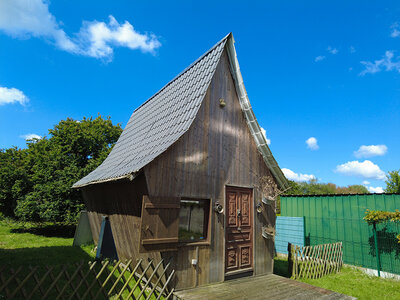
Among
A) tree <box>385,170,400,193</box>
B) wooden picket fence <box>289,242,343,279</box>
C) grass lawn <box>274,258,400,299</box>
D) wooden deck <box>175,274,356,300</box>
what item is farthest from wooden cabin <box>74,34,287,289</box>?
tree <box>385,170,400,193</box>

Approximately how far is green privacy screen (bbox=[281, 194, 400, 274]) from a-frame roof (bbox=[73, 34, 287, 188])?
14.3 feet

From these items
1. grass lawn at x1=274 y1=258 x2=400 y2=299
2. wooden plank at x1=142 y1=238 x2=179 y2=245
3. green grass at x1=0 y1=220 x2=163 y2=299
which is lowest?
grass lawn at x1=274 y1=258 x2=400 y2=299

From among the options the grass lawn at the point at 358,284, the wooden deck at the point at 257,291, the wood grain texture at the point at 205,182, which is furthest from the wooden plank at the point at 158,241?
the grass lawn at the point at 358,284

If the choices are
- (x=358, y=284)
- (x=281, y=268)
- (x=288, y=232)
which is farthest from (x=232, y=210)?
(x=288, y=232)

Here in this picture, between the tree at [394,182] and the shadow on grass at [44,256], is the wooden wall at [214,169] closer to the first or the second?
the shadow on grass at [44,256]

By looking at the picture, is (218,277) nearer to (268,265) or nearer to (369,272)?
(268,265)

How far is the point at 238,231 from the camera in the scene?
25.1 feet

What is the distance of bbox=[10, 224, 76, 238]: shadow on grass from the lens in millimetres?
16481

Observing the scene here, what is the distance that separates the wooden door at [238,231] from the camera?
7324mm

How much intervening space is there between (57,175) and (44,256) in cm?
690

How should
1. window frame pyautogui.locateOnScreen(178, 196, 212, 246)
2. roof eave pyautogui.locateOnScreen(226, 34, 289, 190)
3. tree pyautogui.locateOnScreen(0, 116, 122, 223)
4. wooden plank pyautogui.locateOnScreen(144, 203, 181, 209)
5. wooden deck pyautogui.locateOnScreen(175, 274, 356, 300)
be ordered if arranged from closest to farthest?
wooden plank pyautogui.locateOnScreen(144, 203, 181, 209)
wooden deck pyautogui.locateOnScreen(175, 274, 356, 300)
window frame pyautogui.locateOnScreen(178, 196, 212, 246)
roof eave pyautogui.locateOnScreen(226, 34, 289, 190)
tree pyautogui.locateOnScreen(0, 116, 122, 223)

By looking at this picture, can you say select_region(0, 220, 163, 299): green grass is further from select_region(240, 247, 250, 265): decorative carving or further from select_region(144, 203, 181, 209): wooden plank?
select_region(240, 247, 250, 265): decorative carving

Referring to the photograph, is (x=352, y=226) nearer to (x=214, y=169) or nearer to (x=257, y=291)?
(x=257, y=291)

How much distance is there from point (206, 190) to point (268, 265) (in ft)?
12.4
